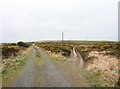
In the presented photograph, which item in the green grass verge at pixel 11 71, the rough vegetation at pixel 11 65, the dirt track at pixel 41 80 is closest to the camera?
the dirt track at pixel 41 80

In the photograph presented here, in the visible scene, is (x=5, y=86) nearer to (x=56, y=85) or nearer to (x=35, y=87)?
(x=35, y=87)

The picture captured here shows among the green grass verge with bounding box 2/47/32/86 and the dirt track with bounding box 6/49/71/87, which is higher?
the dirt track with bounding box 6/49/71/87

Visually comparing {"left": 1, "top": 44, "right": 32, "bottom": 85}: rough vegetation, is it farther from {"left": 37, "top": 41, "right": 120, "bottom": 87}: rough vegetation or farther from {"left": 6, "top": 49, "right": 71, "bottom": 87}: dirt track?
{"left": 37, "top": 41, "right": 120, "bottom": 87}: rough vegetation

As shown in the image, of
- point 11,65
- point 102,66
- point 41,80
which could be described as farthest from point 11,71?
point 102,66

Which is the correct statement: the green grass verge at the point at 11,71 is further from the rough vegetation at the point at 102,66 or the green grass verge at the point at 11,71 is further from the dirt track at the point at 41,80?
the rough vegetation at the point at 102,66

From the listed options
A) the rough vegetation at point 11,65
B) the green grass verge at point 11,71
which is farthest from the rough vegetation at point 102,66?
the rough vegetation at point 11,65

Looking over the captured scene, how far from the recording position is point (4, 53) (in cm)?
6700

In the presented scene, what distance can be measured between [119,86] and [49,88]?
4.89 meters

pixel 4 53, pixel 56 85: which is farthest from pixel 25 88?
pixel 4 53

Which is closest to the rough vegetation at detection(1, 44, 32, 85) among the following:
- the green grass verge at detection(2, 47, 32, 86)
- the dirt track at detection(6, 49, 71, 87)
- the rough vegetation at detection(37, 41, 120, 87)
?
the green grass verge at detection(2, 47, 32, 86)

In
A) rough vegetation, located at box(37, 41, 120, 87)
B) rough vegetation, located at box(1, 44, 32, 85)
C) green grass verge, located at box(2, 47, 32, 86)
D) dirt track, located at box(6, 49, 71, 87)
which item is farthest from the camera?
rough vegetation, located at box(1, 44, 32, 85)

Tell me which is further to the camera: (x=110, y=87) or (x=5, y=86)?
(x=5, y=86)

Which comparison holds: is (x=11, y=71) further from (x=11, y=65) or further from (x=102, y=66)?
(x=102, y=66)

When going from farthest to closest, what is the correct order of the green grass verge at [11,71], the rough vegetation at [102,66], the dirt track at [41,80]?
1. the green grass verge at [11,71]
2. the rough vegetation at [102,66]
3. the dirt track at [41,80]
